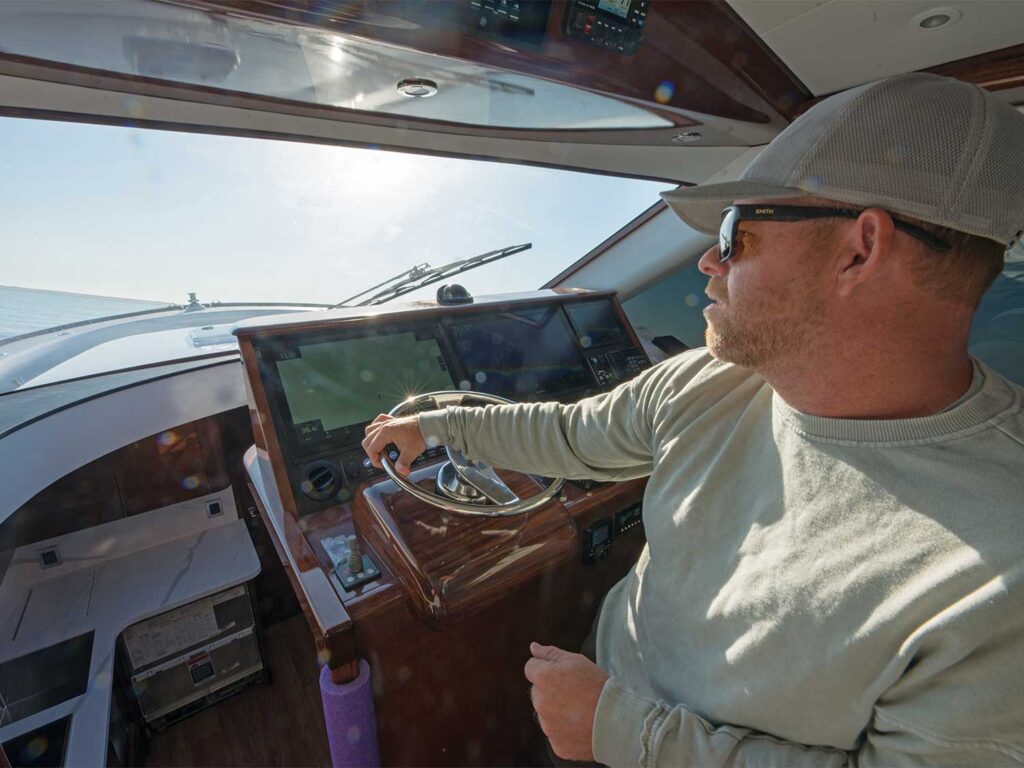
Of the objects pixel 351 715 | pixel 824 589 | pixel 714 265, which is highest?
pixel 714 265

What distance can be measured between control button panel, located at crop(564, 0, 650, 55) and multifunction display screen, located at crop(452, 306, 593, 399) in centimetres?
106

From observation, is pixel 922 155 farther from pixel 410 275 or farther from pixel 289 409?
pixel 410 275

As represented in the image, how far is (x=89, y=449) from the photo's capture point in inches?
71.1

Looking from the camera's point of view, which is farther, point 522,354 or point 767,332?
point 522,354

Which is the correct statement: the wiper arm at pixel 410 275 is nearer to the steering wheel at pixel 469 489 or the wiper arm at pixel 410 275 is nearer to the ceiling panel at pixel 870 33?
the steering wheel at pixel 469 489

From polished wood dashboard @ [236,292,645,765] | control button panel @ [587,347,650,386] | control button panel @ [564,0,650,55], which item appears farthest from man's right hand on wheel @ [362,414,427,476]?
control button panel @ [587,347,650,386]

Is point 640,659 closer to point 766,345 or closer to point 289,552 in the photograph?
point 766,345

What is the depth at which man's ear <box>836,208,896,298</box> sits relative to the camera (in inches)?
28.9

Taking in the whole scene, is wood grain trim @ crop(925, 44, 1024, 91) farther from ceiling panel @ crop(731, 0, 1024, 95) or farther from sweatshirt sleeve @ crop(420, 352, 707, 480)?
sweatshirt sleeve @ crop(420, 352, 707, 480)

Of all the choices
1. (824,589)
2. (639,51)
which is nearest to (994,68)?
(639,51)

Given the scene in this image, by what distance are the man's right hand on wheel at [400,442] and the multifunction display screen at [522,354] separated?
69cm

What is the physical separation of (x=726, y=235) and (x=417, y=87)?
0.97 meters

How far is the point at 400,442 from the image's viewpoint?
1.26 m

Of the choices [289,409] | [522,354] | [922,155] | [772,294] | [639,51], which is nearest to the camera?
[922,155]
